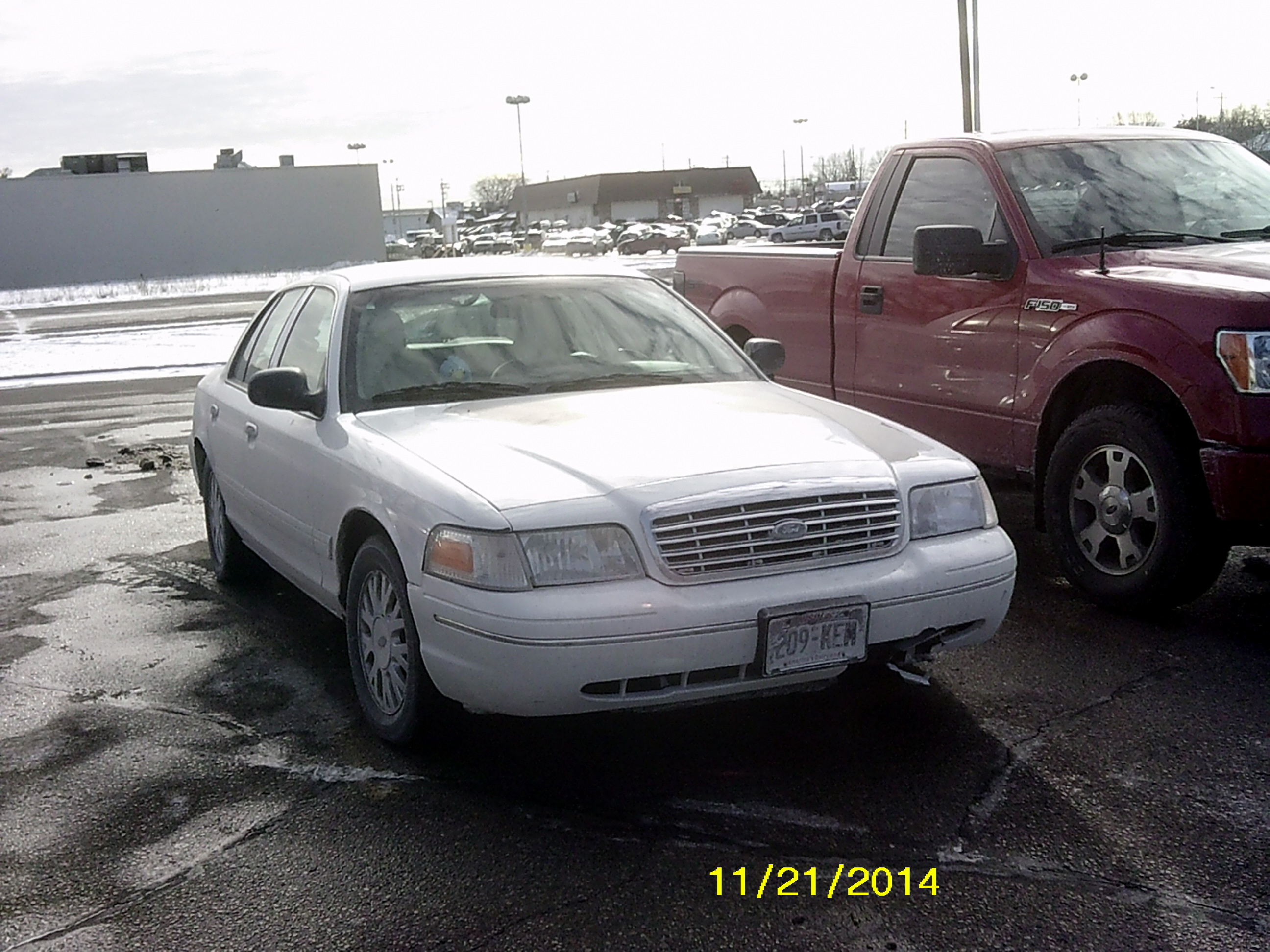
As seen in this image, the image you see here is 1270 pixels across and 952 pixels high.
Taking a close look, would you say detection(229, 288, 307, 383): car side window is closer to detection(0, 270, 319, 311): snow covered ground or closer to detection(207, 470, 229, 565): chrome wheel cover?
detection(207, 470, 229, 565): chrome wheel cover

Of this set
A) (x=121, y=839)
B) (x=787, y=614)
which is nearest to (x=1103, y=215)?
(x=787, y=614)

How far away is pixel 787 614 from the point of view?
380 centimetres

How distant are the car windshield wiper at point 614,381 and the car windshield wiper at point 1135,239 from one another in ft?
6.56

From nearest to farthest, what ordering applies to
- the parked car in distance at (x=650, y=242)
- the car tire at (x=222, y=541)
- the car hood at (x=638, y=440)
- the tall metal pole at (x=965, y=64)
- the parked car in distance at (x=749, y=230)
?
the car hood at (x=638, y=440) → the car tire at (x=222, y=541) → the tall metal pole at (x=965, y=64) → the parked car in distance at (x=749, y=230) → the parked car in distance at (x=650, y=242)

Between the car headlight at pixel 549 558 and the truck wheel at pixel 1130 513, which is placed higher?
the car headlight at pixel 549 558

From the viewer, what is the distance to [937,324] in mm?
6520

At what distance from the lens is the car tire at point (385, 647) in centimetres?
414

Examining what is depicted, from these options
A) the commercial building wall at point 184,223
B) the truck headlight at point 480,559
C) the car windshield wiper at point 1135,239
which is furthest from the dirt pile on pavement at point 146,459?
the commercial building wall at point 184,223

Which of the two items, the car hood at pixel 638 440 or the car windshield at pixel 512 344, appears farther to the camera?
the car windshield at pixel 512 344

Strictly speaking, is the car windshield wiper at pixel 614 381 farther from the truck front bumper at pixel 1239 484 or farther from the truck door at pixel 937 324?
the truck front bumper at pixel 1239 484

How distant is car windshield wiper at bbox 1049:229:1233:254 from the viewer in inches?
238

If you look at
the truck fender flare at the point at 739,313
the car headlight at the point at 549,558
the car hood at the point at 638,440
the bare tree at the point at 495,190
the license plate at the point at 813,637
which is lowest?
the license plate at the point at 813,637

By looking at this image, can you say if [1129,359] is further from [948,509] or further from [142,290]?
[142,290]

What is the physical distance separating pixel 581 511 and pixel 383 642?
940mm
